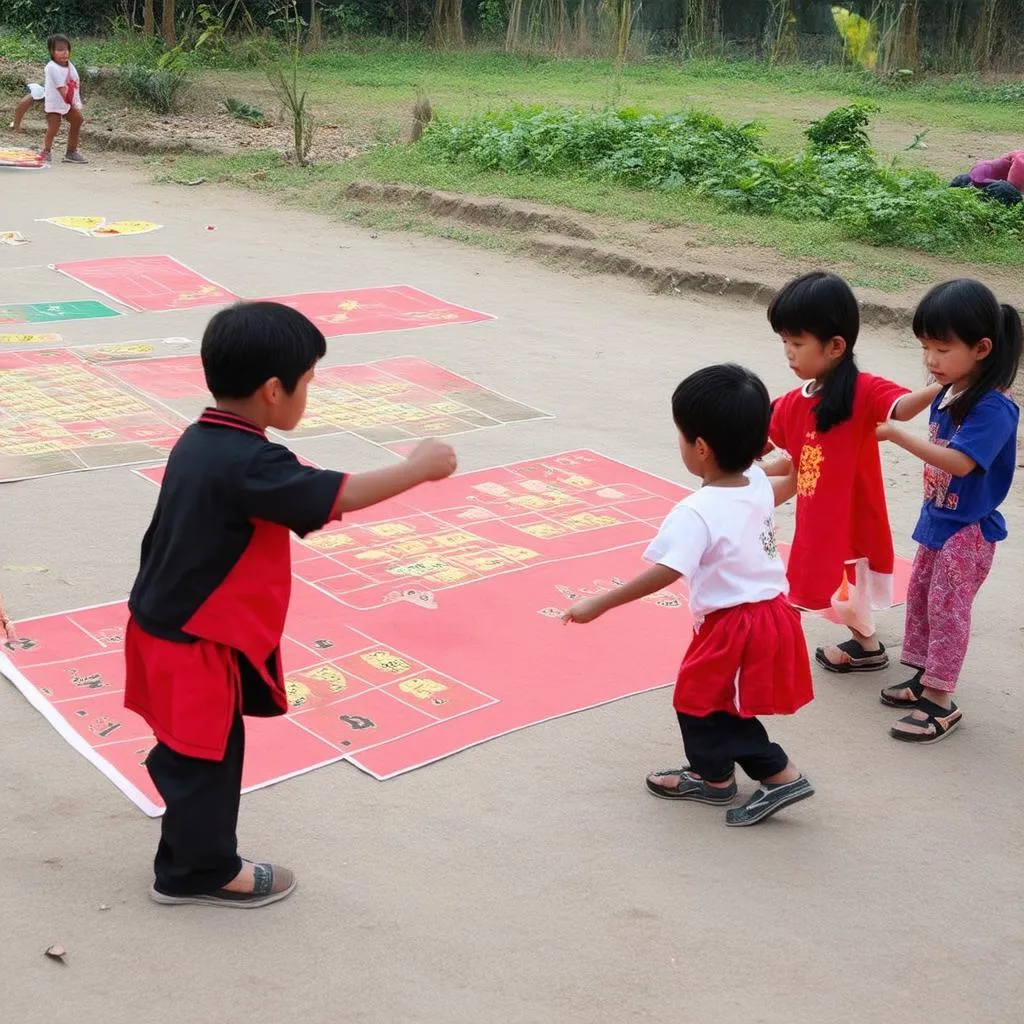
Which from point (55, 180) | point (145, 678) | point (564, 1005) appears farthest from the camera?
point (55, 180)

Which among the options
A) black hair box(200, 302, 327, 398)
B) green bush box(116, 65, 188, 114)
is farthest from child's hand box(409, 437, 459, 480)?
green bush box(116, 65, 188, 114)

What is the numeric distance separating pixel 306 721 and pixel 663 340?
4565 mm

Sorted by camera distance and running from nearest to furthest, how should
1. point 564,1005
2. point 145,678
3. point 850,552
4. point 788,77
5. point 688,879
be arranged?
point 564,1005 < point 145,678 < point 688,879 < point 850,552 < point 788,77

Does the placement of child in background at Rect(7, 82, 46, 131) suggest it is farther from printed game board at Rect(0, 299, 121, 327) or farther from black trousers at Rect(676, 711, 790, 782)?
black trousers at Rect(676, 711, 790, 782)

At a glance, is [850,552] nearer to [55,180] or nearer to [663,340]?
[663,340]

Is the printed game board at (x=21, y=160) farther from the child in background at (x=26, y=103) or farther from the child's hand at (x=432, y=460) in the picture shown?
the child's hand at (x=432, y=460)

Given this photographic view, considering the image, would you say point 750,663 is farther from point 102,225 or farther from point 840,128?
point 840,128

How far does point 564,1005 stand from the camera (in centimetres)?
236

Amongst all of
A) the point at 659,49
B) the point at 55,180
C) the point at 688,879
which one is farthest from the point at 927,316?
the point at 659,49

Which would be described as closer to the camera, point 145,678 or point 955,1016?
point 955,1016

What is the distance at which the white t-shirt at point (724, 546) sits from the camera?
273cm

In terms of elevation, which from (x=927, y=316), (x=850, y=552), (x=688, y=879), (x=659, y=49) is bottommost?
(x=688, y=879)

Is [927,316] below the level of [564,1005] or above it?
above

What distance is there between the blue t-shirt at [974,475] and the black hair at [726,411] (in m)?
0.73
